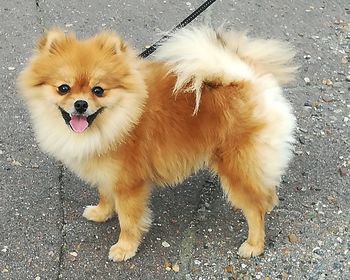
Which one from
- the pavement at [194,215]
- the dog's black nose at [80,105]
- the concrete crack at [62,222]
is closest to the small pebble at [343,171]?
the pavement at [194,215]

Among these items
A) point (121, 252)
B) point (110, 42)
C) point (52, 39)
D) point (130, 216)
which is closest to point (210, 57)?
point (110, 42)

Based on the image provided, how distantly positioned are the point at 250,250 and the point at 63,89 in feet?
→ 4.37

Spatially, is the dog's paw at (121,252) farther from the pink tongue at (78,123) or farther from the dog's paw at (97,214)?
the pink tongue at (78,123)

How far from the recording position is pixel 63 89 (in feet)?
8.70

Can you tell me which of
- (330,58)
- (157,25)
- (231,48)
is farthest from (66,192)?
(330,58)

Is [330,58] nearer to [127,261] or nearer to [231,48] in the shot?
[231,48]

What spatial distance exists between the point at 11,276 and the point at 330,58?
3.01 meters

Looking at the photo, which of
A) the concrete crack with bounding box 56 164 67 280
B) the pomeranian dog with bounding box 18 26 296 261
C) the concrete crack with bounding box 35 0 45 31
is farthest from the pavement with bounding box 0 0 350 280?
the concrete crack with bounding box 35 0 45 31

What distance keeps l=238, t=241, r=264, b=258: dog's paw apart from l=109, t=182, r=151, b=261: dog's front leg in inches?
20.7

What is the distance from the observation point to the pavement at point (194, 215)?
312 centimetres

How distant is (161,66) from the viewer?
2961mm

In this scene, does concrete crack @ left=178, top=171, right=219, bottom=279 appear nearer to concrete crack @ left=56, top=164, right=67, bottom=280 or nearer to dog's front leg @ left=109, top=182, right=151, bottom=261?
dog's front leg @ left=109, top=182, right=151, bottom=261

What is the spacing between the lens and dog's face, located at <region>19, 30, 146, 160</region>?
2.63m

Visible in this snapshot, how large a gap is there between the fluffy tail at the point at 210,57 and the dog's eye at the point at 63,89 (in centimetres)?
53
